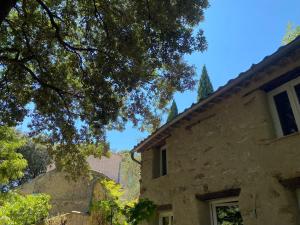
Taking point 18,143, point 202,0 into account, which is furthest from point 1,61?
point 202,0

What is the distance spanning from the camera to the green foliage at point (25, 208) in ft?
44.0

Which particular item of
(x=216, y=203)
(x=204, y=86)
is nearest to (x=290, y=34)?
(x=204, y=86)

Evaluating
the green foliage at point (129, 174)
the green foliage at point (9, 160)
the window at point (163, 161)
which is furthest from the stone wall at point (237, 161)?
the green foliage at point (129, 174)

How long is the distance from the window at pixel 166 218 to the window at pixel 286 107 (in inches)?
176

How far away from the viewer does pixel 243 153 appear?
693 cm

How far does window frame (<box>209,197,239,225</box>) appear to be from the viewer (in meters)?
7.08

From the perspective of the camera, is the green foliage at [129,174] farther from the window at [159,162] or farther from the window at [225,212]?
the window at [225,212]

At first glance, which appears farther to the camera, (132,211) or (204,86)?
(204,86)

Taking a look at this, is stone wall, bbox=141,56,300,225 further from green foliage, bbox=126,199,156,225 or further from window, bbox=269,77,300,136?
green foliage, bbox=126,199,156,225

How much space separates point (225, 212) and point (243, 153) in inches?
63.2

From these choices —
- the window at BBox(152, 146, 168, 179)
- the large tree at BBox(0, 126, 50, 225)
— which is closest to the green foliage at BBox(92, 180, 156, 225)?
the window at BBox(152, 146, 168, 179)

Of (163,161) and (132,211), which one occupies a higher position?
(163,161)

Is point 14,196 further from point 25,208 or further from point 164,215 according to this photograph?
point 164,215

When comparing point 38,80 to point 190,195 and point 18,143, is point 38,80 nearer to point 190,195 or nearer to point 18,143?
point 18,143
